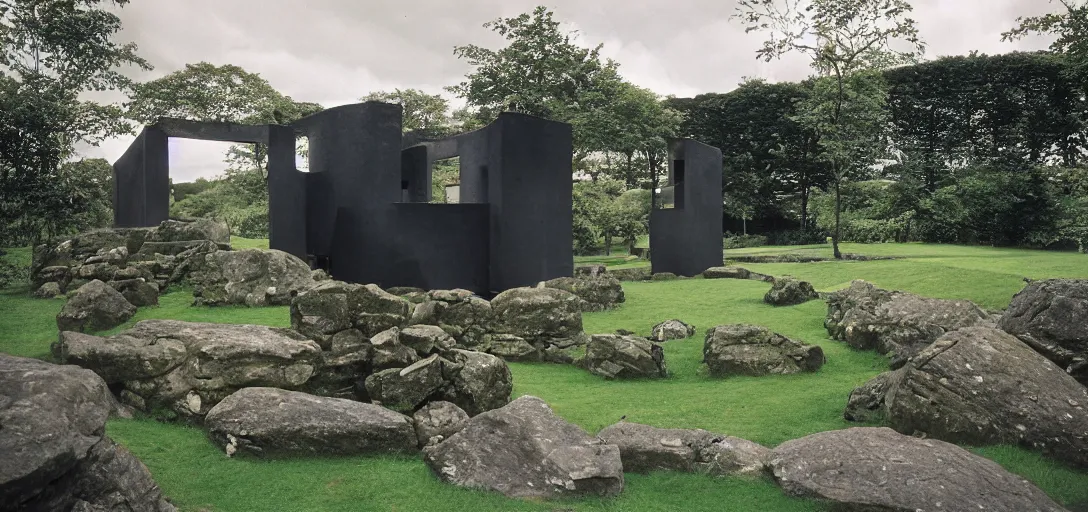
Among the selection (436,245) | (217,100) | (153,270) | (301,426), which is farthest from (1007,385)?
(217,100)

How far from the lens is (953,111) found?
3519 centimetres

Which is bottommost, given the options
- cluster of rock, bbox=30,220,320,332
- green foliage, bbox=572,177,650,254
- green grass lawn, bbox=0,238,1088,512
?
green grass lawn, bbox=0,238,1088,512

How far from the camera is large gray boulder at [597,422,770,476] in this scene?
683 centimetres

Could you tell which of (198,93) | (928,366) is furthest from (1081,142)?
(198,93)

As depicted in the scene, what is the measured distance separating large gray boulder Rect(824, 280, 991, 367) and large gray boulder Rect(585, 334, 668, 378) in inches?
135

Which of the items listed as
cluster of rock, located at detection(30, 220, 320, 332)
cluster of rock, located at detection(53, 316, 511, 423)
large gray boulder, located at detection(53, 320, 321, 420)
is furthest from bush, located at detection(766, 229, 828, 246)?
large gray boulder, located at detection(53, 320, 321, 420)

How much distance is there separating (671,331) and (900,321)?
3.82m

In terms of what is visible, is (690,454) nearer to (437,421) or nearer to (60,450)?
(437,421)

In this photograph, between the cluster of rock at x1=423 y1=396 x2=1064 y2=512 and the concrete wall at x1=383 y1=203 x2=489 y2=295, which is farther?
the concrete wall at x1=383 y1=203 x2=489 y2=295

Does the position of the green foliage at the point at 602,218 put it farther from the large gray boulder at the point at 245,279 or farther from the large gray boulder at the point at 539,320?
the large gray boulder at the point at 539,320

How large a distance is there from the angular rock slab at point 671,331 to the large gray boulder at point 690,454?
6.00 meters

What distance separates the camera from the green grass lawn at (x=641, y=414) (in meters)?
6.14

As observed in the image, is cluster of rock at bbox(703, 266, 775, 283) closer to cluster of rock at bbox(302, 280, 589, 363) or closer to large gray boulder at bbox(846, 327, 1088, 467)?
cluster of rock at bbox(302, 280, 589, 363)

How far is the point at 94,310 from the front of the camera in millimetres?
12117
